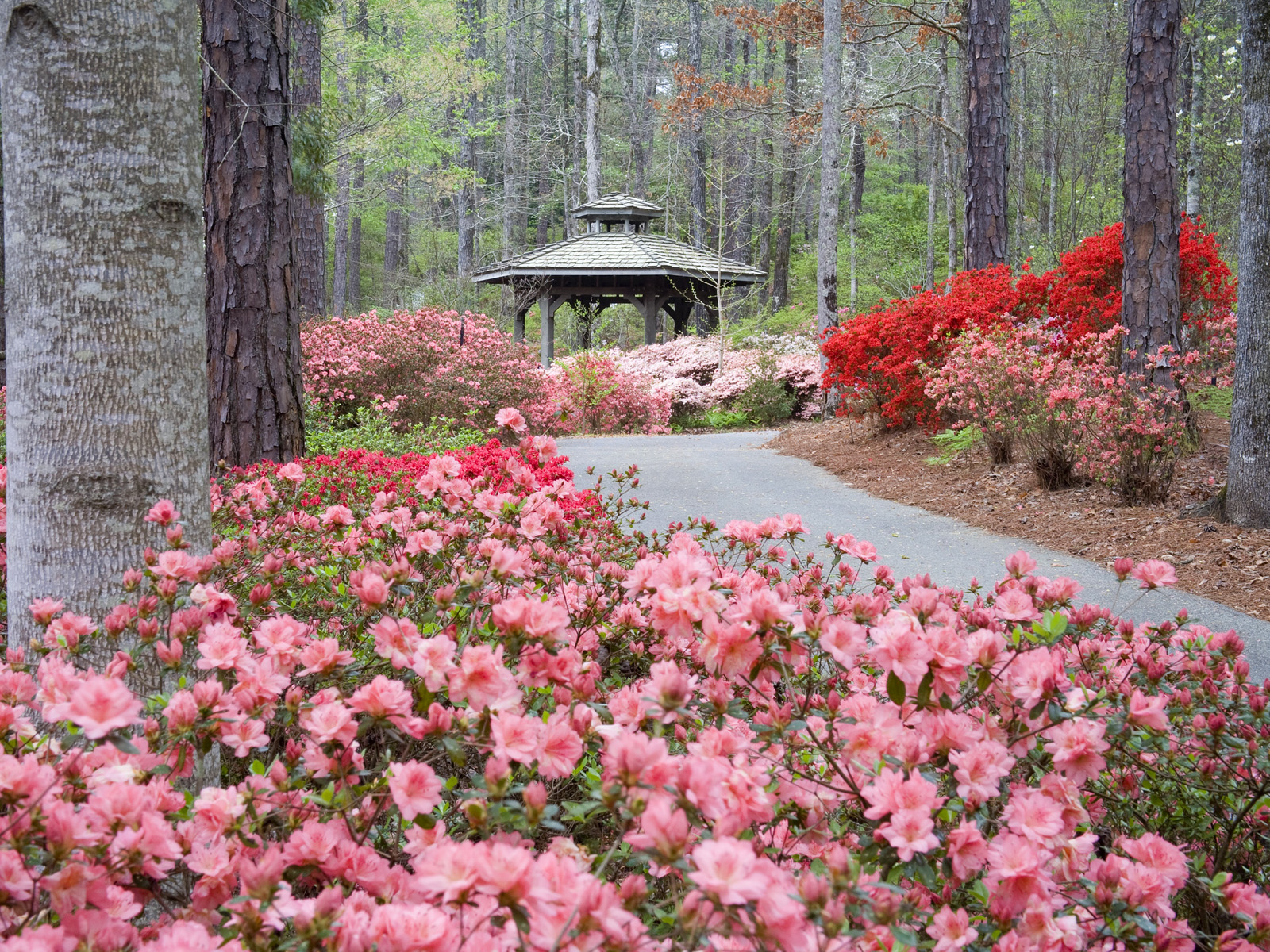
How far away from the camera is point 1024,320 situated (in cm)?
923

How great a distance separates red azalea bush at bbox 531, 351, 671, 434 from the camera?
619 inches

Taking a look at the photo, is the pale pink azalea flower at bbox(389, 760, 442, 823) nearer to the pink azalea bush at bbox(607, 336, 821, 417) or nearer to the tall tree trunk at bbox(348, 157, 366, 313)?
the pink azalea bush at bbox(607, 336, 821, 417)

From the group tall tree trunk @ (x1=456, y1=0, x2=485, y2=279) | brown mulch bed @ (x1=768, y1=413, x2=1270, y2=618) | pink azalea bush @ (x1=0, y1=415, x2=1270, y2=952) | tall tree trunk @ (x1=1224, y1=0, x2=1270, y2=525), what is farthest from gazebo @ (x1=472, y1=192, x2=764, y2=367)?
pink azalea bush @ (x1=0, y1=415, x2=1270, y2=952)

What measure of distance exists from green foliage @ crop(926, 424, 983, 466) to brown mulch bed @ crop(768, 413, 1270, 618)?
97 mm

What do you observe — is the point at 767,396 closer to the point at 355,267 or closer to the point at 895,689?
the point at 895,689

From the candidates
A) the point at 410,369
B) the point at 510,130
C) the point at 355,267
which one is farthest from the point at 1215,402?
the point at 355,267

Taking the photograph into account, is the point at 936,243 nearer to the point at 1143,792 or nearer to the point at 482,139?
the point at 482,139

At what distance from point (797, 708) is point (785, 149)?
3315cm

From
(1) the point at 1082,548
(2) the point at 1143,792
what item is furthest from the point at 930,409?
(2) the point at 1143,792

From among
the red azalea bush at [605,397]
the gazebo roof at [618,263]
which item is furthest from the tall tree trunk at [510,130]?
the red azalea bush at [605,397]

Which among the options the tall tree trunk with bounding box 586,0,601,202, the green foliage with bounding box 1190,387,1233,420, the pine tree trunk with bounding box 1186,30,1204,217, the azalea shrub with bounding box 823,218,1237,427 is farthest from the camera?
the tall tree trunk with bounding box 586,0,601,202

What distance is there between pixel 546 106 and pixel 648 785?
119 ft

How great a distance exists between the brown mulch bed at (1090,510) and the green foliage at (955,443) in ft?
0.32

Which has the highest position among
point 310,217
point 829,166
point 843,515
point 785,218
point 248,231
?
point 785,218
